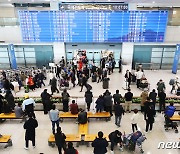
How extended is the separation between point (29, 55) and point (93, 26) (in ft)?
21.8

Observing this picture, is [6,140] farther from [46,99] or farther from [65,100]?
[65,100]

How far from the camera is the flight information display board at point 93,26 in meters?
14.3

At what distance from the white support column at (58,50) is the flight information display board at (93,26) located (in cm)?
124

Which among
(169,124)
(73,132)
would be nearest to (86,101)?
(73,132)

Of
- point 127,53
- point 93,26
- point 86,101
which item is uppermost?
point 93,26

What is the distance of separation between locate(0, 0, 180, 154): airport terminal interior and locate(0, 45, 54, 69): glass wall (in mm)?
84

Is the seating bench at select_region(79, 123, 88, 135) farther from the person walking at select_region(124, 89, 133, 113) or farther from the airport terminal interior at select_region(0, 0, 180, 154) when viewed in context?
the person walking at select_region(124, 89, 133, 113)

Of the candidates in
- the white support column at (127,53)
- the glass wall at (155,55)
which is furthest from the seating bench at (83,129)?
the glass wall at (155,55)

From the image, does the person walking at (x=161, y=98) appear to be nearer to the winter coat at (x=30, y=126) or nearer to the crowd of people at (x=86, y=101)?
the crowd of people at (x=86, y=101)

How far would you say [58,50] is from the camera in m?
16.6

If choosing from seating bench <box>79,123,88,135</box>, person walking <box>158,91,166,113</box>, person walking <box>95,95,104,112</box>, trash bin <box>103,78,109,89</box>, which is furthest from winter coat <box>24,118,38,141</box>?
trash bin <box>103,78,109,89</box>

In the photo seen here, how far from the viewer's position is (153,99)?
1014 cm

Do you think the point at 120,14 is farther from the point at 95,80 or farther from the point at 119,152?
the point at 119,152

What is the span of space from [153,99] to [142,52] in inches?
332
